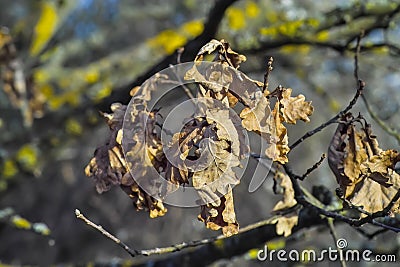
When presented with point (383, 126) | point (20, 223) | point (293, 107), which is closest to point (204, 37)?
point (383, 126)

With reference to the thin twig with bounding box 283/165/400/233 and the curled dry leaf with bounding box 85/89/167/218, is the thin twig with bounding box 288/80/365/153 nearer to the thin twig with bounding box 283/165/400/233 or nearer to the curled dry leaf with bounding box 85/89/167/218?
the thin twig with bounding box 283/165/400/233

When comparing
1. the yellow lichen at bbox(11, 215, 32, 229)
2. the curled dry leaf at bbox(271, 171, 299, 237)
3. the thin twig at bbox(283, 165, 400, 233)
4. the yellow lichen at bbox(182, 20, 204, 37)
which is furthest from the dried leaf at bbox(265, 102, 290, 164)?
the yellow lichen at bbox(182, 20, 204, 37)

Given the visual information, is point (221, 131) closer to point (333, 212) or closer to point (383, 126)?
point (333, 212)

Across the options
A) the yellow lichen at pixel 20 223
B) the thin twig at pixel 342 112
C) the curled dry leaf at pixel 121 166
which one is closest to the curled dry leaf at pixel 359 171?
the thin twig at pixel 342 112

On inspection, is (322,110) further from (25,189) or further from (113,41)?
(25,189)

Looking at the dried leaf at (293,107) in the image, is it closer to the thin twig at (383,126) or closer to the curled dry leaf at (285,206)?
the curled dry leaf at (285,206)

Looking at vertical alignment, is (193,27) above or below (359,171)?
above
